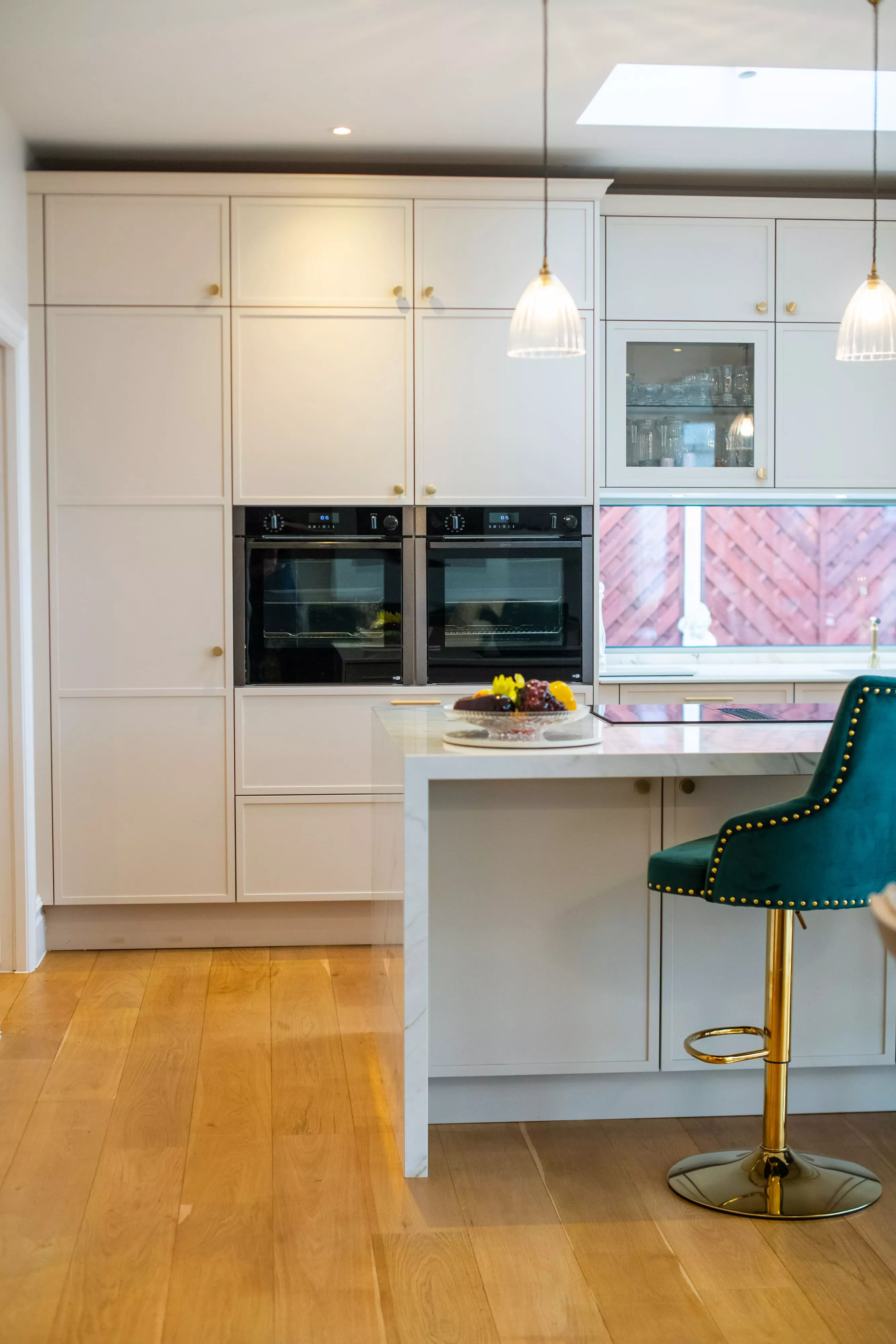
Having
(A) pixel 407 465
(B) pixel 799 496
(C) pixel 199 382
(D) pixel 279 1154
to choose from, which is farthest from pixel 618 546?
(D) pixel 279 1154

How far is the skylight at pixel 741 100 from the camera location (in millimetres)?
3766

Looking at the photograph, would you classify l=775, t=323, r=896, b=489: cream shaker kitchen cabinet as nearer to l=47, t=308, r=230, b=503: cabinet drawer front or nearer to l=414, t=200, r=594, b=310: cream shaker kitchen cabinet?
l=414, t=200, r=594, b=310: cream shaker kitchen cabinet

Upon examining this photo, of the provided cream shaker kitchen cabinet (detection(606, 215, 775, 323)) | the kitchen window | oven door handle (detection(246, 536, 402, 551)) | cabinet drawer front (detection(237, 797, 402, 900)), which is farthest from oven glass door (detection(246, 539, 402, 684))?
cream shaker kitchen cabinet (detection(606, 215, 775, 323))

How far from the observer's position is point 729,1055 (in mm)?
2381

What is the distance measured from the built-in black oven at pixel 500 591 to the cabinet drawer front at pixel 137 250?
1.09m

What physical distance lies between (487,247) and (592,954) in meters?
2.49

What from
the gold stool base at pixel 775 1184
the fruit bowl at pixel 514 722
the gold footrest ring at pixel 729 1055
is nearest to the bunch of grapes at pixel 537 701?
the fruit bowl at pixel 514 722

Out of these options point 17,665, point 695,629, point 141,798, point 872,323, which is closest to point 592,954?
point 872,323

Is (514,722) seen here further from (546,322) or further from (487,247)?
(487,247)

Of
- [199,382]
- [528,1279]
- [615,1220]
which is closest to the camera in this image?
[528,1279]

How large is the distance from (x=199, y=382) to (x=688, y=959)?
249 centimetres

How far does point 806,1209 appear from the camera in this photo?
7.50 ft

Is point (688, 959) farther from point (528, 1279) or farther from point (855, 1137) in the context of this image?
point (528, 1279)

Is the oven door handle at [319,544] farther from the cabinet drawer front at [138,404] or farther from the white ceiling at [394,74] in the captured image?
the white ceiling at [394,74]
